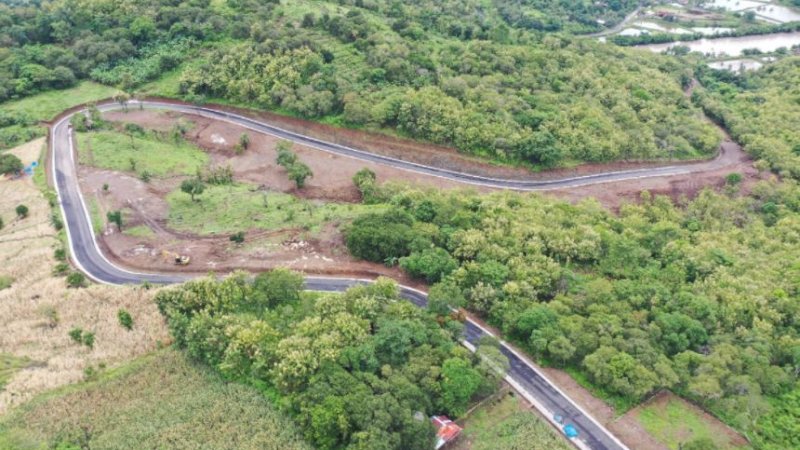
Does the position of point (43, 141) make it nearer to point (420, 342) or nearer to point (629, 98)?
Answer: point (420, 342)

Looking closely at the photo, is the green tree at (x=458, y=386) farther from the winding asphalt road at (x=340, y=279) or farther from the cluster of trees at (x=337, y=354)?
the winding asphalt road at (x=340, y=279)

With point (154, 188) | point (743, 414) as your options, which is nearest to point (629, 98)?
point (743, 414)

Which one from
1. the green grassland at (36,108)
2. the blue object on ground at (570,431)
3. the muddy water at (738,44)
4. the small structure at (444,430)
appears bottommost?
the blue object on ground at (570,431)

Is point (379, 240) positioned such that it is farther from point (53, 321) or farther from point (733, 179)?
point (733, 179)

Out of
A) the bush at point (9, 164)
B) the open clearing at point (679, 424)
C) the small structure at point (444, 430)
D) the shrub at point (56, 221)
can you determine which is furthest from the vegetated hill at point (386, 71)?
the small structure at point (444, 430)

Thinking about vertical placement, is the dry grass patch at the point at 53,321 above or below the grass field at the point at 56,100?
below
